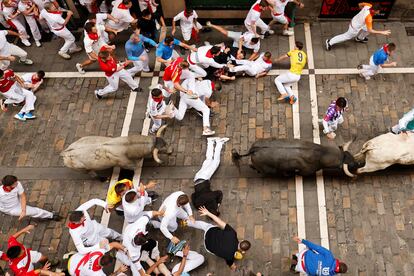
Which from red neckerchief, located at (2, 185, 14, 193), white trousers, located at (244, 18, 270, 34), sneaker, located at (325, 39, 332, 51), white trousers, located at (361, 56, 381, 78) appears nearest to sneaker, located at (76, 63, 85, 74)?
red neckerchief, located at (2, 185, 14, 193)

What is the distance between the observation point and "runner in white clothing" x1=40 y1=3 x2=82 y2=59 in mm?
11688

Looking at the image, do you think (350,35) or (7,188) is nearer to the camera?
(7,188)

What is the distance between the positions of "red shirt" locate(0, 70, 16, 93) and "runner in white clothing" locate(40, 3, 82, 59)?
7.17 feet

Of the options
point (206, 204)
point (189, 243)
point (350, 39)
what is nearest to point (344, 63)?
point (350, 39)

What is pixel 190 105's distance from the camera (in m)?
10.8

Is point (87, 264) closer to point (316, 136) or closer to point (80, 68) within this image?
point (316, 136)

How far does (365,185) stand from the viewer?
9.82 m

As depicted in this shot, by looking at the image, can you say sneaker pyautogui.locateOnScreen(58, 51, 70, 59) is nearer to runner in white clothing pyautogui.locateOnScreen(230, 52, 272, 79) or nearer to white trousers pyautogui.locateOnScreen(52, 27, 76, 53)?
white trousers pyautogui.locateOnScreen(52, 27, 76, 53)

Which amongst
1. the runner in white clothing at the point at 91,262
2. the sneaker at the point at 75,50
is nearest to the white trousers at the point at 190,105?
the runner in white clothing at the point at 91,262

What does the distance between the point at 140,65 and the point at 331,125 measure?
19.9ft

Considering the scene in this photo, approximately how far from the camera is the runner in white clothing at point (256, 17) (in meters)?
11.7

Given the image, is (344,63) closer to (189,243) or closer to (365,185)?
(365,185)

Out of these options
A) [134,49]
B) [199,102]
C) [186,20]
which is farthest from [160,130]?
[186,20]

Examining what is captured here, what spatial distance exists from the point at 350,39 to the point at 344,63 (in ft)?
3.63
